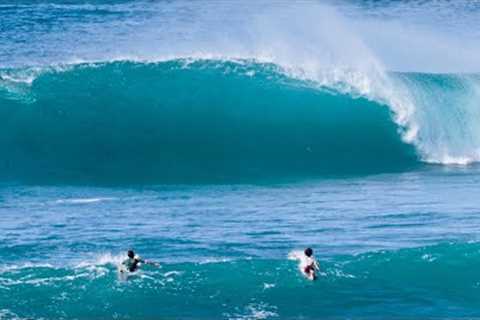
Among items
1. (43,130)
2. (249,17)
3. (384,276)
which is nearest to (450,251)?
(384,276)

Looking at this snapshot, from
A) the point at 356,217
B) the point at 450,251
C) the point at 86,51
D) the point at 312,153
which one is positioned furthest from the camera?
the point at 86,51

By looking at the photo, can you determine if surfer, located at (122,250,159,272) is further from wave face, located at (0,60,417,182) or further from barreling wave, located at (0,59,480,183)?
barreling wave, located at (0,59,480,183)

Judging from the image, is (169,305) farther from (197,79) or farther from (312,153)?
(197,79)

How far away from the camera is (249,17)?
53.2 metres

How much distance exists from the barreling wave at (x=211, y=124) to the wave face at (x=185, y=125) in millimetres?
31

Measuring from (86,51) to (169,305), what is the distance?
82.9ft

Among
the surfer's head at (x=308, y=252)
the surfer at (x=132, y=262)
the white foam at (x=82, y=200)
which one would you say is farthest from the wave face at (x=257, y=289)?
the white foam at (x=82, y=200)

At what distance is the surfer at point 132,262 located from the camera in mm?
21438

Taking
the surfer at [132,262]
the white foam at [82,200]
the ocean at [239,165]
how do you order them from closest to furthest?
the ocean at [239,165], the surfer at [132,262], the white foam at [82,200]

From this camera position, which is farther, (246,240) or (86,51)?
(86,51)

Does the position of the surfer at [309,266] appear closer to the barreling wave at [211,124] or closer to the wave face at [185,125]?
the wave face at [185,125]

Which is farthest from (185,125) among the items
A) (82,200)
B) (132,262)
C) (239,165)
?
(132,262)

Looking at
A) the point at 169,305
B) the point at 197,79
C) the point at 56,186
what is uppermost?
the point at 197,79

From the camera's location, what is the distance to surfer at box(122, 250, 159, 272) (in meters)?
21.4
